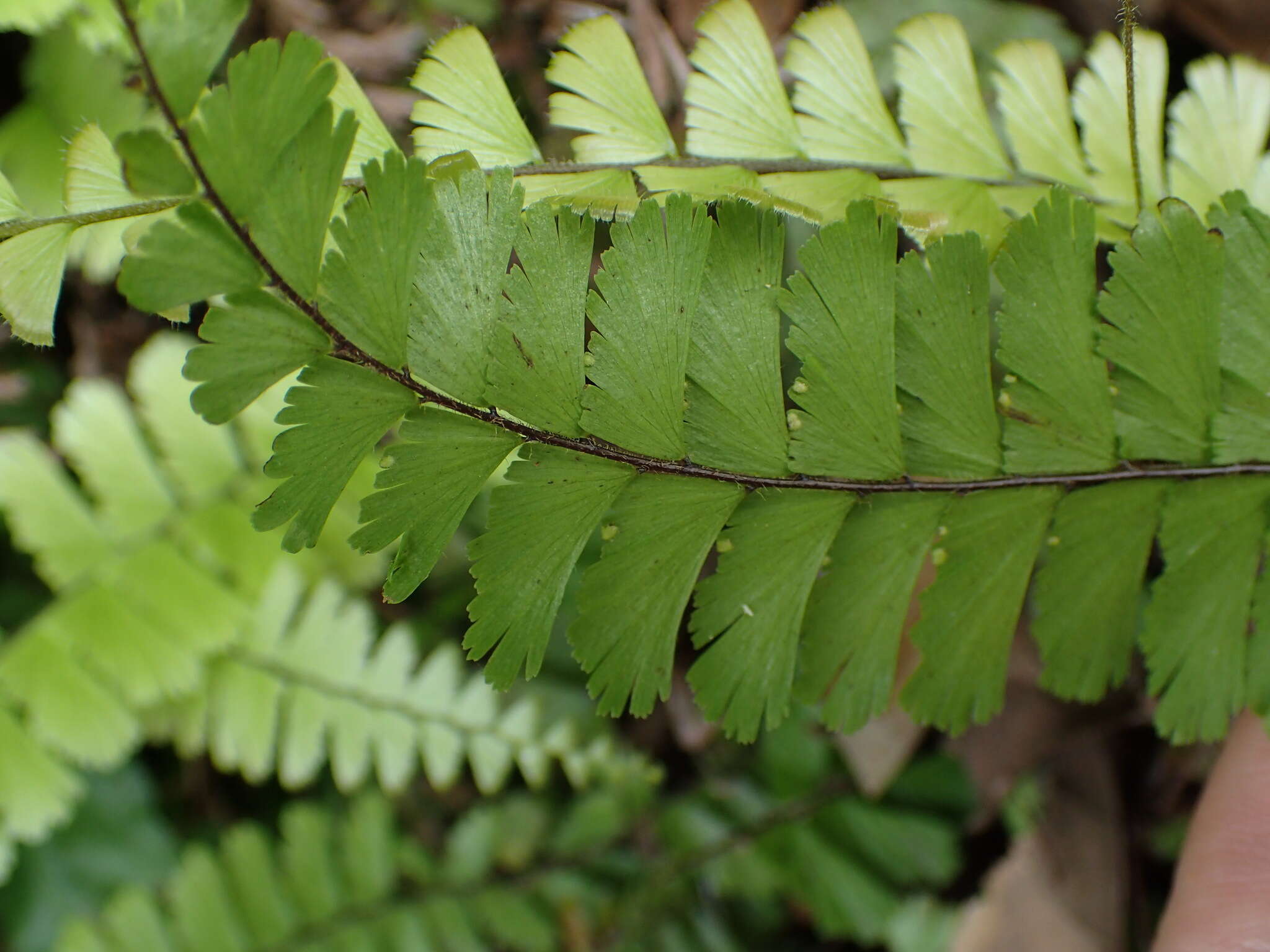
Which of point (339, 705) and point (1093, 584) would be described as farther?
point (339, 705)

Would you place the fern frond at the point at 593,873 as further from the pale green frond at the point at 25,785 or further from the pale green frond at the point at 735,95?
the pale green frond at the point at 735,95

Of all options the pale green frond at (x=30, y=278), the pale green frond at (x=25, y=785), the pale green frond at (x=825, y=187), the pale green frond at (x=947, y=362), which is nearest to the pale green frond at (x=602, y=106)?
the pale green frond at (x=825, y=187)

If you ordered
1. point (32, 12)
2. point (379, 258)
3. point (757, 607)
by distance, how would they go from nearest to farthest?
point (379, 258), point (757, 607), point (32, 12)

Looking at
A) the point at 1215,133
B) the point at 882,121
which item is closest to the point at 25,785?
the point at 882,121

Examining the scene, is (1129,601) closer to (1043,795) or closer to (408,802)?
(1043,795)

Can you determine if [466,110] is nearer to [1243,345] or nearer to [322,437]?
[322,437]

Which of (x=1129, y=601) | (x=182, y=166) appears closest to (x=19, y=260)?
(x=182, y=166)

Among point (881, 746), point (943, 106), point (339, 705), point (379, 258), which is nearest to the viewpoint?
point (379, 258)

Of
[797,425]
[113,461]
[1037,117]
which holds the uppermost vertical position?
[1037,117]
